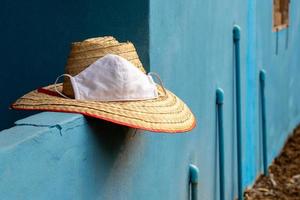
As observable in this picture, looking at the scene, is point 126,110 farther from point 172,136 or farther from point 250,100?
point 250,100

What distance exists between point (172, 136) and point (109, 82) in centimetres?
109

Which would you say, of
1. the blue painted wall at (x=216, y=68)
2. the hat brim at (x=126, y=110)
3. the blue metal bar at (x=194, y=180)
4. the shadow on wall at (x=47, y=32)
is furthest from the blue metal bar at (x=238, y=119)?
the hat brim at (x=126, y=110)

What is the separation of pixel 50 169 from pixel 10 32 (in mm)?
1574

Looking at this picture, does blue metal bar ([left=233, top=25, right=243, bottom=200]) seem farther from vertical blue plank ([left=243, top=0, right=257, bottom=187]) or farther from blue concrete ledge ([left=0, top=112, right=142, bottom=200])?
blue concrete ledge ([left=0, top=112, right=142, bottom=200])

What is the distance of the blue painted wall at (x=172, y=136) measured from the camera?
2158 mm

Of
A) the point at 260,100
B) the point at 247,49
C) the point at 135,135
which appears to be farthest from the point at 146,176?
the point at 260,100

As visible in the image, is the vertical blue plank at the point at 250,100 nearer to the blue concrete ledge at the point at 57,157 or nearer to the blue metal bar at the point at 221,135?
the blue metal bar at the point at 221,135

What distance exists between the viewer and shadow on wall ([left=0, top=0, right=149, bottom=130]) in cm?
327

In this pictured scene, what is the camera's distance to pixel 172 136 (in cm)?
373

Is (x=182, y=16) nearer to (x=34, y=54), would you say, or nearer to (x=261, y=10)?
(x=34, y=54)

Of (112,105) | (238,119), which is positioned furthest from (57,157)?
(238,119)

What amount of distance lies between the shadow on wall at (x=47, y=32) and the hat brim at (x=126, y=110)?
0.55 m

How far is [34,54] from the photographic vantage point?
3549 millimetres

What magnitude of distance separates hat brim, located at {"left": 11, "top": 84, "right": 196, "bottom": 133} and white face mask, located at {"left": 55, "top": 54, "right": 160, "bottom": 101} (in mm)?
42
